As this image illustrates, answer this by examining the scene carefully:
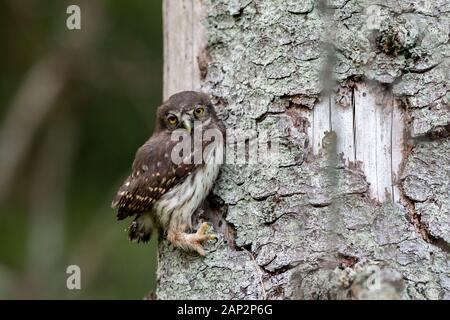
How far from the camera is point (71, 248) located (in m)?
5.82

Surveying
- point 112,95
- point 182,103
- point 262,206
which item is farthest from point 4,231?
point 262,206

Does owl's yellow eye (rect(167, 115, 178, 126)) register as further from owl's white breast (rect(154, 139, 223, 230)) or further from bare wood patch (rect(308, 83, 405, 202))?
bare wood patch (rect(308, 83, 405, 202))

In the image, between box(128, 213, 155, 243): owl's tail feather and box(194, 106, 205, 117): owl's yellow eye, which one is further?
box(128, 213, 155, 243): owl's tail feather

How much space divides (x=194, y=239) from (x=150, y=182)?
1.29 feet

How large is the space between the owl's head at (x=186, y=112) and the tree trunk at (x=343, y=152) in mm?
253

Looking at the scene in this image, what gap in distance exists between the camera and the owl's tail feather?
414cm

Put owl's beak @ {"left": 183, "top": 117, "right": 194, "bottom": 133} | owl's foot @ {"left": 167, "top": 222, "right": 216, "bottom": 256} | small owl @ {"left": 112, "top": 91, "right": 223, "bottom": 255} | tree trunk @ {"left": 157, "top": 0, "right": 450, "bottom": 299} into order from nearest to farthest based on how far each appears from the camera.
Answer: tree trunk @ {"left": 157, "top": 0, "right": 450, "bottom": 299} < owl's foot @ {"left": 167, "top": 222, "right": 216, "bottom": 256} < small owl @ {"left": 112, "top": 91, "right": 223, "bottom": 255} < owl's beak @ {"left": 183, "top": 117, "right": 194, "bottom": 133}

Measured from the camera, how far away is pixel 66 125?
19.7ft

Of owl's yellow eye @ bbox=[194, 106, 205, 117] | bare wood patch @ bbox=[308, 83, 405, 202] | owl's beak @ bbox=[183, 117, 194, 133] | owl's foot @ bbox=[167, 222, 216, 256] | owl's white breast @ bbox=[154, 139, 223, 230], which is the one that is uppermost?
owl's yellow eye @ bbox=[194, 106, 205, 117]

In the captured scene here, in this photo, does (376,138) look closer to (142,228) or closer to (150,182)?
(150,182)

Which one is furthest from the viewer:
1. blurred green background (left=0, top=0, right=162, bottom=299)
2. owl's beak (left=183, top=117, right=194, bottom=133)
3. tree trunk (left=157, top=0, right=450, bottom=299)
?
blurred green background (left=0, top=0, right=162, bottom=299)

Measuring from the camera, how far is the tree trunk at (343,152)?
3.34 m

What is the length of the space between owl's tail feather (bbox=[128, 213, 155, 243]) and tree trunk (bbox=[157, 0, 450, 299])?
54 centimetres

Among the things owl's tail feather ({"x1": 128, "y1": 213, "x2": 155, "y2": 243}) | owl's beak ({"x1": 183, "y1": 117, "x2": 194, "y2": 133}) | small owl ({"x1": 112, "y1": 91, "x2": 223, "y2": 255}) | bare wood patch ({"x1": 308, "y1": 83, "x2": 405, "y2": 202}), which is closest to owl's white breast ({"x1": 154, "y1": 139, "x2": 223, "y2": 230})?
small owl ({"x1": 112, "y1": 91, "x2": 223, "y2": 255})
